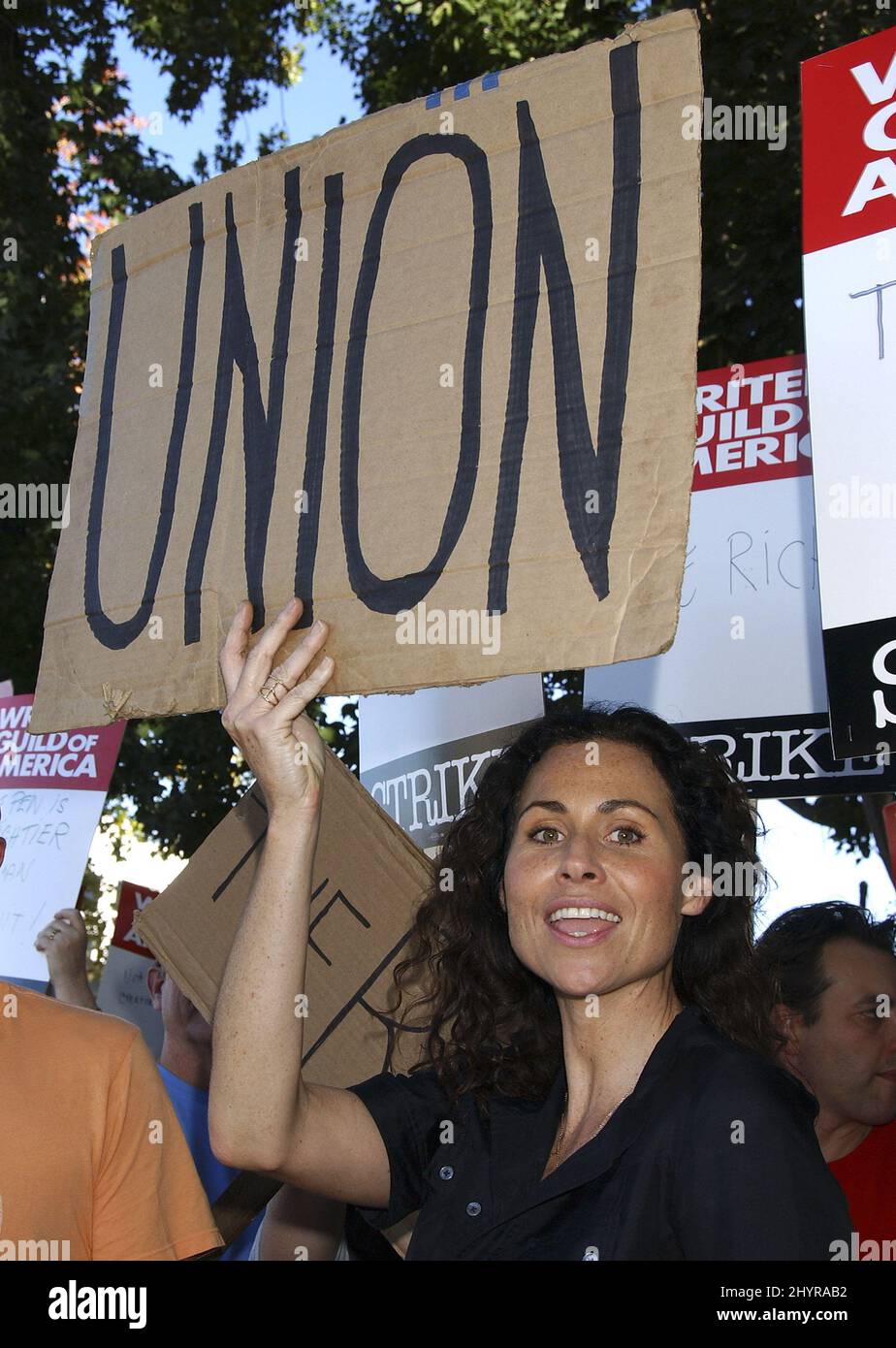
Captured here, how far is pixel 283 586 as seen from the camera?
2.15 metres

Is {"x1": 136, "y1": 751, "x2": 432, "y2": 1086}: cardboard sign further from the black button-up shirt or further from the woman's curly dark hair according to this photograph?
the black button-up shirt

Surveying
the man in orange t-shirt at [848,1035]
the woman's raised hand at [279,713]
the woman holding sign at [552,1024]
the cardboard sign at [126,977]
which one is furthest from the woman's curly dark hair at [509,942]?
the cardboard sign at [126,977]

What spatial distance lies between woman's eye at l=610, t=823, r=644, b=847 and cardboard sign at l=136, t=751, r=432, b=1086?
2.03ft

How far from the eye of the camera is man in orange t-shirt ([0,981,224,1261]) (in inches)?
67.9

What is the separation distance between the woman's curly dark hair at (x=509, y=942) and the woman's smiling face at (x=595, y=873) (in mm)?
47

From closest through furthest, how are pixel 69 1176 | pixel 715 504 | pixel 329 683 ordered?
pixel 69 1176, pixel 329 683, pixel 715 504

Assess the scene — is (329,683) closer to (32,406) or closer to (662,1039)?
(662,1039)

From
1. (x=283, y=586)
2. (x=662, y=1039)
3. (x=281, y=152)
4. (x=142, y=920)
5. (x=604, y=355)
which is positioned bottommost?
(x=662, y=1039)

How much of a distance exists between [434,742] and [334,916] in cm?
119

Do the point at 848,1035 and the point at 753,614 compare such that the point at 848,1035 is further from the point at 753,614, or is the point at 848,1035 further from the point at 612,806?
the point at 612,806

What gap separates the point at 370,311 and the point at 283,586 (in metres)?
0.41

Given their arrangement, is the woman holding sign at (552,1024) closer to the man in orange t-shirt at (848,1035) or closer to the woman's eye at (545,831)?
the woman's eye at (545,831)

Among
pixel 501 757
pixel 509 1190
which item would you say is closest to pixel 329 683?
pixel 501 757

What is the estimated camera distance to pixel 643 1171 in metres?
1.72
